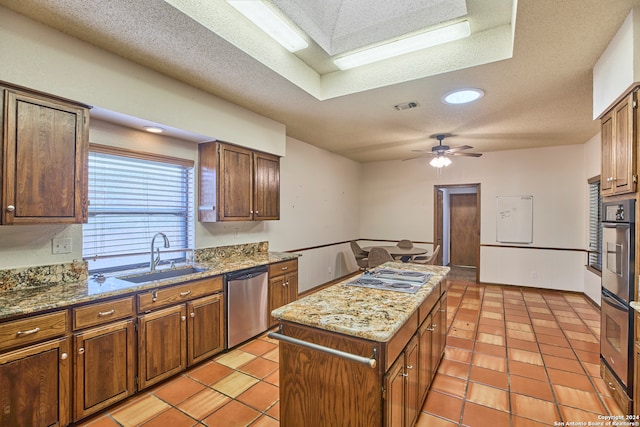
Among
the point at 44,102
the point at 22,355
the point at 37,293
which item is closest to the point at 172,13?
the point at 44,102

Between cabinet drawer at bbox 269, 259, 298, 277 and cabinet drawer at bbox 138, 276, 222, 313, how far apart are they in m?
0.72

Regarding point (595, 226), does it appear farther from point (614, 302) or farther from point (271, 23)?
point (271, 23)

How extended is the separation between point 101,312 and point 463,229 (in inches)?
320

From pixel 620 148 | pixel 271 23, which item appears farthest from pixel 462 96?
pixel 271 23

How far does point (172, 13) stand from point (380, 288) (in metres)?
2.23

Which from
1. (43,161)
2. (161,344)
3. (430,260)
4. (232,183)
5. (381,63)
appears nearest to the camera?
(43,161)

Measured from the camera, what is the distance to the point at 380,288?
87.4 inches

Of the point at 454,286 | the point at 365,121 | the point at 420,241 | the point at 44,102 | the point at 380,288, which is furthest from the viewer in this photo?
the point at 420,241

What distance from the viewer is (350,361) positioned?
Answer: 146cm

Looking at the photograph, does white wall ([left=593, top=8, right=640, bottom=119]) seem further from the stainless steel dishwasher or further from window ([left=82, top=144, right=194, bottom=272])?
window ([left=82, top=144, right=194, bottom=272])

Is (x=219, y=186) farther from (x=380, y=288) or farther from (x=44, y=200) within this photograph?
(x=380, y=288)

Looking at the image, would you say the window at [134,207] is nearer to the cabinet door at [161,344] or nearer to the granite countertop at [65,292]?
the granite countertop at [65,292]

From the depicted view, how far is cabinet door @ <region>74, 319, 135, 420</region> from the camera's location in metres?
1.97

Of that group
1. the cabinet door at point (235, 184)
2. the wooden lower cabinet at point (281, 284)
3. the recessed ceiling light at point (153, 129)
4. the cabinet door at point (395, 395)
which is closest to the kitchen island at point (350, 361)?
the cabinet door at point (395, 395)
